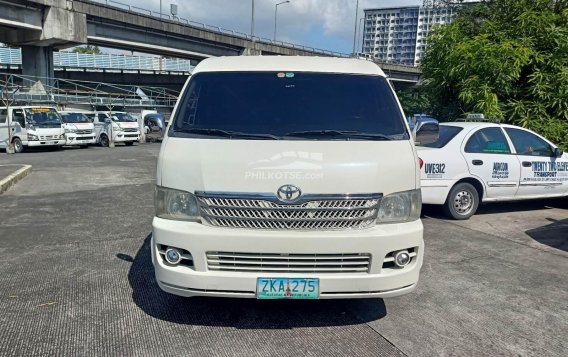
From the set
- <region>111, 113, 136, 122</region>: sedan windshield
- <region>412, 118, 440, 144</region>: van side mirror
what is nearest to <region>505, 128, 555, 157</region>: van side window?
<region>412, 118, 440, 144</region>: van side mirror

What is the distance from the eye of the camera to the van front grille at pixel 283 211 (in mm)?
3168

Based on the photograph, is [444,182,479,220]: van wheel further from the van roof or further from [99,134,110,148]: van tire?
[99,134,110,148]: van tire

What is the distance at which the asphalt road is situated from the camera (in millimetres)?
3328

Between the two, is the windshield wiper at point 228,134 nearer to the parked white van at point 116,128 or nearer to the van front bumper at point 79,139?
the van front bumper at point 79,139

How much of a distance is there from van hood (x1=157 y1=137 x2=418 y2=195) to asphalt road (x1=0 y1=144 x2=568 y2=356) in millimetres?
1148

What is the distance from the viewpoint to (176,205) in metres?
3.30

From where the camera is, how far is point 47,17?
99.1 ft

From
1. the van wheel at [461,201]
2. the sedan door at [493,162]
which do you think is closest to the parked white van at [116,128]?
the van wheel at [461,201]

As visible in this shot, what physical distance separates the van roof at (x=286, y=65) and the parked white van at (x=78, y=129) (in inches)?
742

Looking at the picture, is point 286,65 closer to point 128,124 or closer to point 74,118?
point 74,118

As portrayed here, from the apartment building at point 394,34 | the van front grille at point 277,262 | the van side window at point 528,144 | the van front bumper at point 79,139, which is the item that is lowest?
the van front bumper at point 79,139

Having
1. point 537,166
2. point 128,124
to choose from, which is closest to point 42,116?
point 128,124

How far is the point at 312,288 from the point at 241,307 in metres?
0.96

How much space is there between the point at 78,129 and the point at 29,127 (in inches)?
94.8
